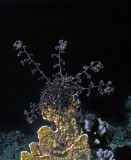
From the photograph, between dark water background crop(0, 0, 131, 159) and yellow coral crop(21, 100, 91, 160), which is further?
dark water background crop(0, 0, 131, 159)

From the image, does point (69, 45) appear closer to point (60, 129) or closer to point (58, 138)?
point (60, 129)

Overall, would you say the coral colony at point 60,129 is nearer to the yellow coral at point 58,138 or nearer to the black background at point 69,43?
the yellow coral at point 58,138

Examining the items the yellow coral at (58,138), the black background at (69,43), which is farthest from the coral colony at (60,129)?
the black background at (69,43)

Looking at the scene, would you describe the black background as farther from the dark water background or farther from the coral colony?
the coral colony

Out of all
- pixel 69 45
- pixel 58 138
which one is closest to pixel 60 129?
pixel 58 138

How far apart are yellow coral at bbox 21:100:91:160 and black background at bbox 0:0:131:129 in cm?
234

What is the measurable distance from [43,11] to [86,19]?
109 centimetres

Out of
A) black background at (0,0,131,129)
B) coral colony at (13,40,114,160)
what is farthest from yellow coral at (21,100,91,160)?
black background at (0,0,131,129)

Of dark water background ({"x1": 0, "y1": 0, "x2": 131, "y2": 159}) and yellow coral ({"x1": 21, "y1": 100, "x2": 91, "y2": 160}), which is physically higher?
dark water background ({"x1": 0, "y1": 0, "x2": 131, "y2": 159})

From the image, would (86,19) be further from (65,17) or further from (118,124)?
(118,124)

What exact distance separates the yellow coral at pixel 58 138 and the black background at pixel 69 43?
7.67 ft

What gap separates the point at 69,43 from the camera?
16.0ft

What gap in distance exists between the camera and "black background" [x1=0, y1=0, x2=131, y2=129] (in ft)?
14.6

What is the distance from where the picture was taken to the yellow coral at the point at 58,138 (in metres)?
2.75
